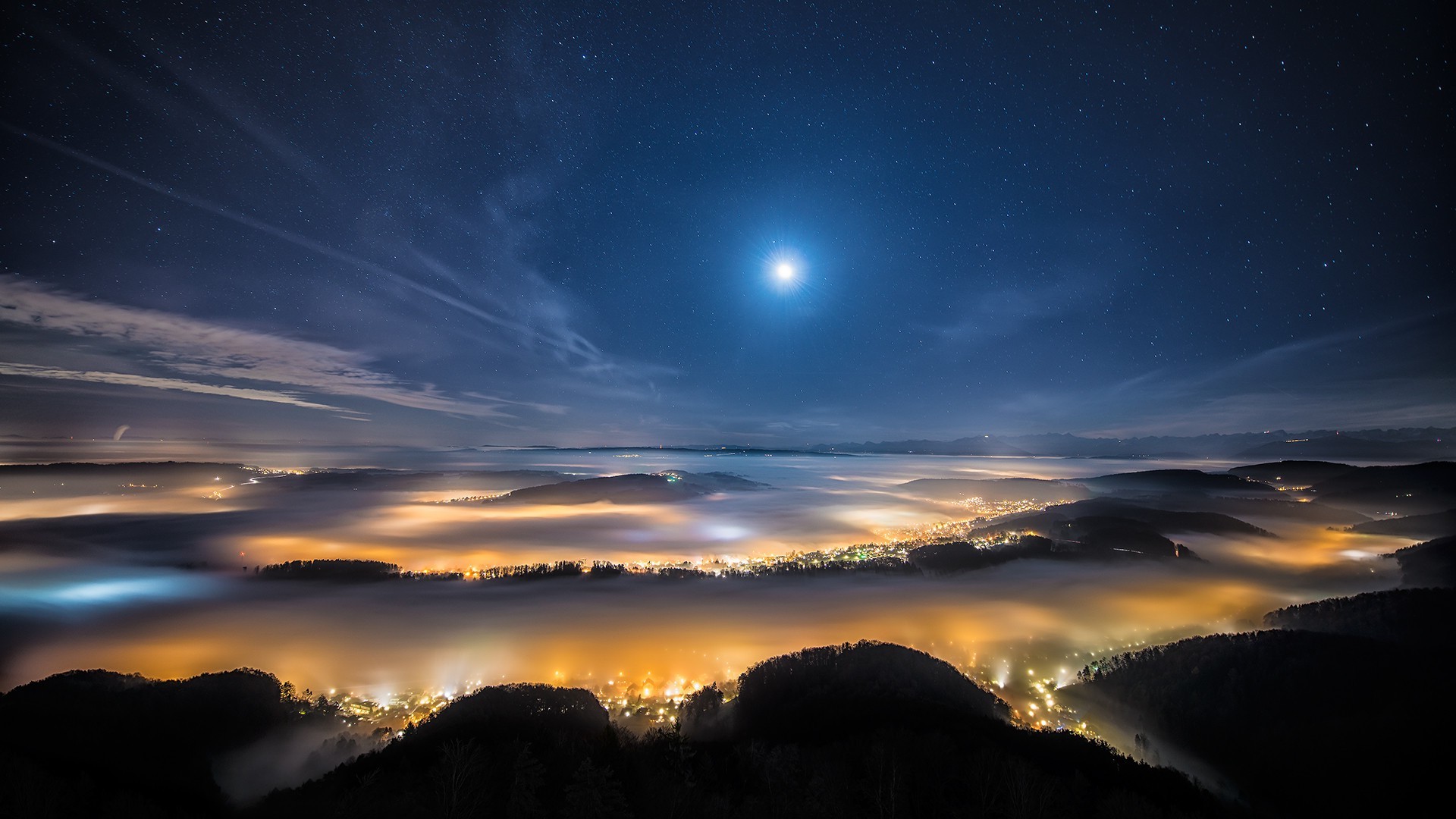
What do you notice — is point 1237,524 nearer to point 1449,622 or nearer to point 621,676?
point 1449,622

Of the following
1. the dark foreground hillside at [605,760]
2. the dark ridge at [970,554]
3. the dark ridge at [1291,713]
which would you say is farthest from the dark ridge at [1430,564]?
the dark foreground hillside at [605,760]

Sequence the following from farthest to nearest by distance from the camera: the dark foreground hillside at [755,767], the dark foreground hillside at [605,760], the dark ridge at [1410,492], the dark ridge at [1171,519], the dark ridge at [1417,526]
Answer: the dark ridge at [1410,492], the dark ridge at [1171,519], the dark ridge at [1417,526], the dark foreground hillside at [755,767], the dark foreground hillside at [605,760]

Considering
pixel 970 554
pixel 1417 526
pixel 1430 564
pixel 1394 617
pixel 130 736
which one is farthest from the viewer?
pixel 1417 526

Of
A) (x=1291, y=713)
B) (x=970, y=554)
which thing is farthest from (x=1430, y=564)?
(x=1291, y=713)

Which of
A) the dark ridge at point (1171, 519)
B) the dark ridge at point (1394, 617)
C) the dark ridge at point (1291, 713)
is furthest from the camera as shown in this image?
the dark ridge at point (1171, 519)

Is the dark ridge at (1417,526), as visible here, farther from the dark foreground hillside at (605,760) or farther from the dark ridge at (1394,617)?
the dark foreground hillside at (605,760)

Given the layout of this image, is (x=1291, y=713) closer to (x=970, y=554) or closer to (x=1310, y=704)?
(x=1310, y=704)

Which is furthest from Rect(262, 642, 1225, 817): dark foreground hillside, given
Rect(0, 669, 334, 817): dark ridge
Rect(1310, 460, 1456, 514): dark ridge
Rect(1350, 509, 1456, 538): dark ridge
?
Rect(1310, 460, 1456, 514): dark ridge

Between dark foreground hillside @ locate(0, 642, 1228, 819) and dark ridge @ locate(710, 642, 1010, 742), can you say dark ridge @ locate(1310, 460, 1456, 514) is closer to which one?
dark ridge @ locate(710, 642, 1010, 742)

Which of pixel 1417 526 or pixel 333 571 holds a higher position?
pixel 1417 526
